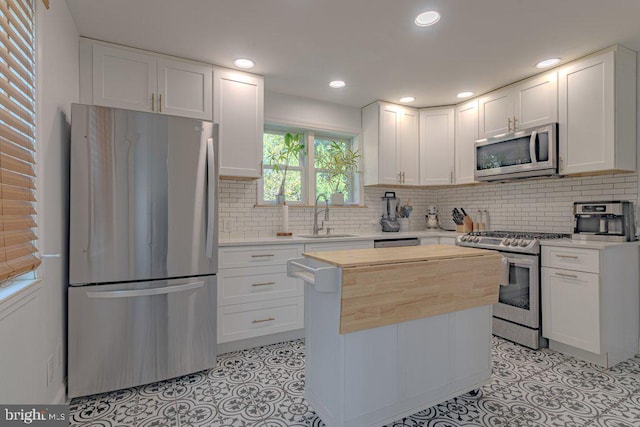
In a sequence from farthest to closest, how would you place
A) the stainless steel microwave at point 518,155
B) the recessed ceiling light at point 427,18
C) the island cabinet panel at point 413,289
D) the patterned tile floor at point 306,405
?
the stainless steel microwave at point 518,155
the recessed ceiling light at point 427,18
the patterned tile floor at point 306,405
the island cabinet panel at point 413,289

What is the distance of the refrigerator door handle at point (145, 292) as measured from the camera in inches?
81.6

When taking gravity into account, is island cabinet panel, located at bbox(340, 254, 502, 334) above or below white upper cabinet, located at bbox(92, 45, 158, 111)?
below

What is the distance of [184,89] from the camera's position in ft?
9.21

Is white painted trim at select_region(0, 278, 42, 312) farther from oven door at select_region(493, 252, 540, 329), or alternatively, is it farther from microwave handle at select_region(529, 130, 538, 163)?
microwave handle at select_region(529, 130, 538, 163)

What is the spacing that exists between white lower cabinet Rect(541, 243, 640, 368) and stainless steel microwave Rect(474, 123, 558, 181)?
0.78 metres

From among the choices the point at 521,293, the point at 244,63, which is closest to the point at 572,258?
the point at 521,293

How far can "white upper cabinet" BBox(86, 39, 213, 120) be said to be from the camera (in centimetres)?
246

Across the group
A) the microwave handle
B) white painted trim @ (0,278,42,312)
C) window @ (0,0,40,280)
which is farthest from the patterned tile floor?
the microwave handle

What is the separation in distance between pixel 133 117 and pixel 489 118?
347 centimetres

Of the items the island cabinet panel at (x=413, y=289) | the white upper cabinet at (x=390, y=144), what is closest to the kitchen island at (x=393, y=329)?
the island cabinet panel at (x=413, y=289)

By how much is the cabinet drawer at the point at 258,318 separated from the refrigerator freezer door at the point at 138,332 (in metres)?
0.30

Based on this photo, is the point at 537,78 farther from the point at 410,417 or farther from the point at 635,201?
the point at 410,417

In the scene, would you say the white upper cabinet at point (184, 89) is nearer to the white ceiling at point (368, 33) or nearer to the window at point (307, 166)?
the white ceiling at point (368, 33)

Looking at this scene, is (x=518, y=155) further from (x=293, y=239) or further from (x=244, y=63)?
(x=244, y=63)
